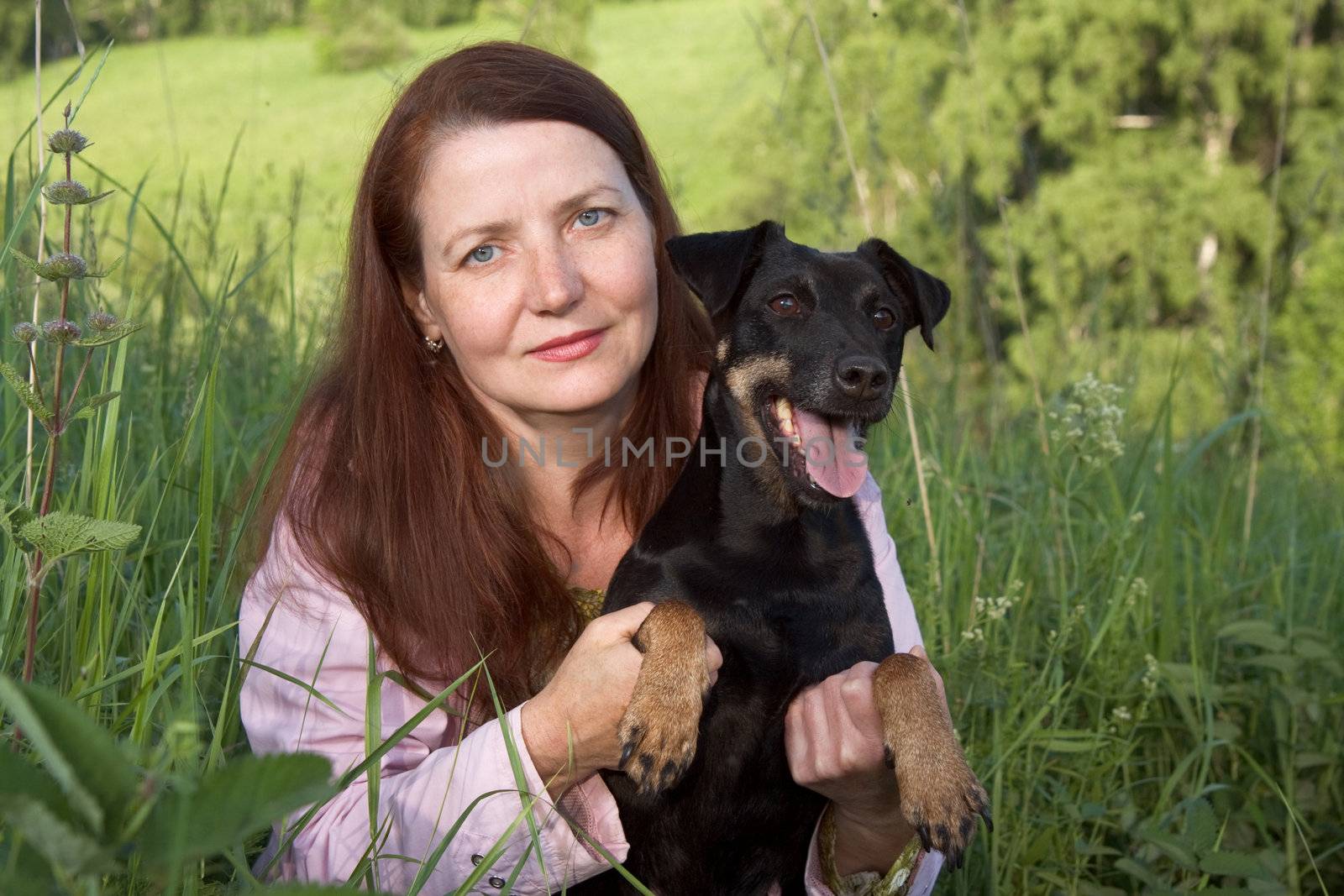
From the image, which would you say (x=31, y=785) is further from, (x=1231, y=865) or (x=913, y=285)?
(x=1231, y=865)

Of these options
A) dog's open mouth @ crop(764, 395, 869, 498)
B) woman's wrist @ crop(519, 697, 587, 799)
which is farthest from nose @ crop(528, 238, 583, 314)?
woman's wrist @ crop(519, 697, 587, 799)

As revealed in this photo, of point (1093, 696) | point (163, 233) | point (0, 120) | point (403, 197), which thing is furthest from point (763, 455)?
point (0, 120)

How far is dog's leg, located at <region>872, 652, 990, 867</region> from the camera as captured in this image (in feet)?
6.20

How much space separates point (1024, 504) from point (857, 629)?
1745mm

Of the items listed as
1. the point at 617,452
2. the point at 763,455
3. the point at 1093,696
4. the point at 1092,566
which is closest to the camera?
the point at 763,455

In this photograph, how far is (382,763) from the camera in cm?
231

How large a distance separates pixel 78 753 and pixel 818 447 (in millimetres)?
1780

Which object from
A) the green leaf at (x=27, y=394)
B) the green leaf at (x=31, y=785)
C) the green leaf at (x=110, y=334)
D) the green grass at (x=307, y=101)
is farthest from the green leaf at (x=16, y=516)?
the green grass at (x=307, y=101)

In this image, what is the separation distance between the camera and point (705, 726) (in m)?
2.25

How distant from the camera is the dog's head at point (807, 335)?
238cm

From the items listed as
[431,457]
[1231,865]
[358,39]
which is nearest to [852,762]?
[1231,865]

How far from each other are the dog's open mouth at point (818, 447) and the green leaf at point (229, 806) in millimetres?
1593

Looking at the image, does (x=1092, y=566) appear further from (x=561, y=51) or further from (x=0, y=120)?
(x=0, y=120)

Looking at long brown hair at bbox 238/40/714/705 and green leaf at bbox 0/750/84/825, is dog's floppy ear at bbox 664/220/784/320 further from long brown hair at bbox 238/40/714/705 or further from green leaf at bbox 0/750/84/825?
green leaf at bbox 0/750/84/825
